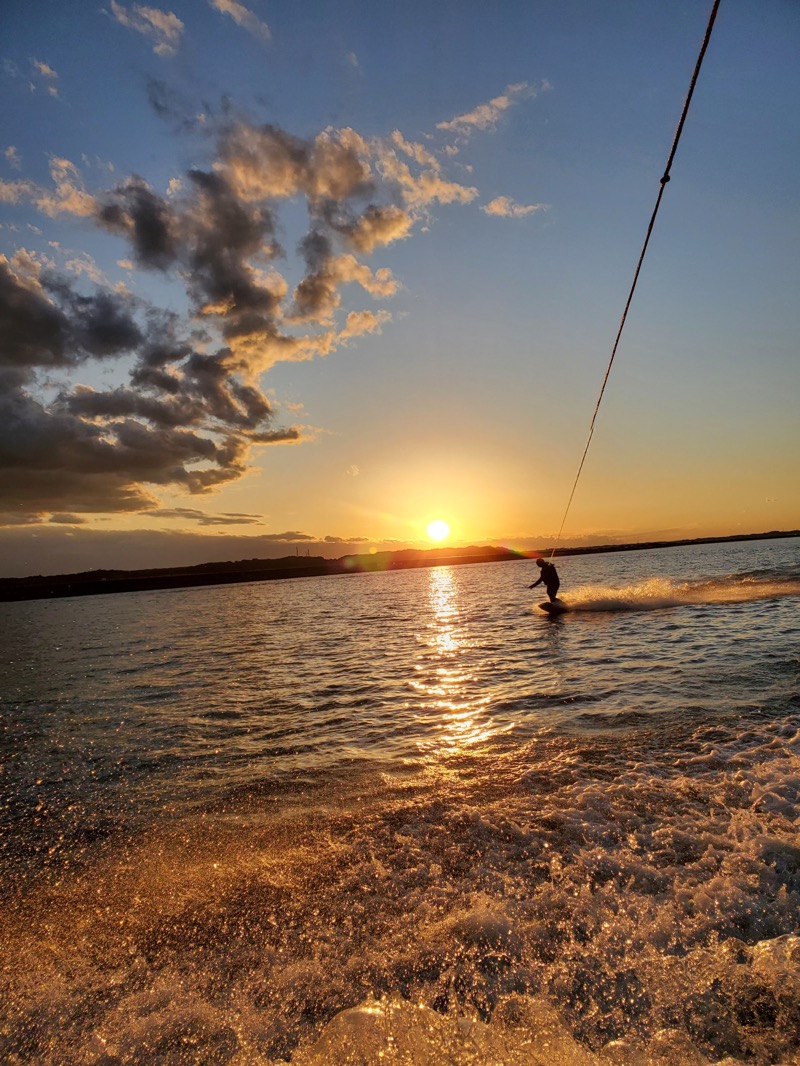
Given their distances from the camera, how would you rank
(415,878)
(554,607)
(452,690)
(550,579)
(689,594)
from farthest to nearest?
1. (689,594)
2. (550,579)
3. (554,607)
4. (452,690)
5. (415,878)

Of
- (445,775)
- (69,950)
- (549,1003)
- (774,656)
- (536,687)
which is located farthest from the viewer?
(774,656)

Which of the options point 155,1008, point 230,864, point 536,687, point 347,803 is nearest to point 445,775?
point 347,803

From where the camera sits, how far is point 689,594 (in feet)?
113

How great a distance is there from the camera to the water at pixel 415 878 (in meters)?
3.33

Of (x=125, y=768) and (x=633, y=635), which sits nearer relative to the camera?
(x=125, y=768)

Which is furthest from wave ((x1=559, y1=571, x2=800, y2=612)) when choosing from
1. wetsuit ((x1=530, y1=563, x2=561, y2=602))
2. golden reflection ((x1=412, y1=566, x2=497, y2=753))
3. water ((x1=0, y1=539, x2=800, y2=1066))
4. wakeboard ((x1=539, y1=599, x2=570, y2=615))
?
water ((x1=0, y1=539, x2=800, y2=1066))

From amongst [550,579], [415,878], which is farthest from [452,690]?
[550,579]

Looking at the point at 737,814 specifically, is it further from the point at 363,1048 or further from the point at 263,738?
the point at 263,738

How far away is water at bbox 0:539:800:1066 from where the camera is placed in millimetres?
3328

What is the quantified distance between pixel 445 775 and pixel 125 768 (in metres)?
6.43

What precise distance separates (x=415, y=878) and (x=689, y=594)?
36.1m

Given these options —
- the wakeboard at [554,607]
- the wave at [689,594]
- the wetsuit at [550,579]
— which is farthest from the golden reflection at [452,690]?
the wave at [689,594]

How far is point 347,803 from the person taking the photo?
715 centimetres

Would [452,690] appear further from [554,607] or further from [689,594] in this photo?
[689,594]
